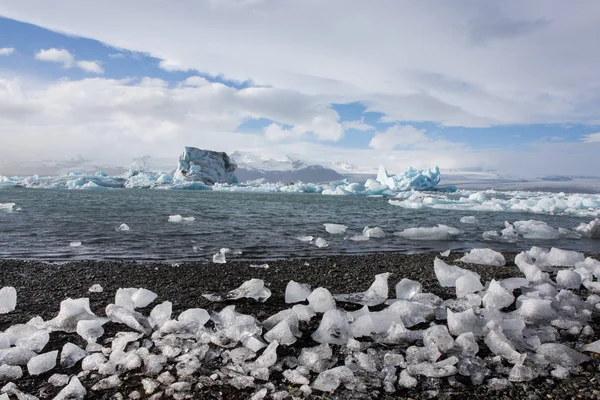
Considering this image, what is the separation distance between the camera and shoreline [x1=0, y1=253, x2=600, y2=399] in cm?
259

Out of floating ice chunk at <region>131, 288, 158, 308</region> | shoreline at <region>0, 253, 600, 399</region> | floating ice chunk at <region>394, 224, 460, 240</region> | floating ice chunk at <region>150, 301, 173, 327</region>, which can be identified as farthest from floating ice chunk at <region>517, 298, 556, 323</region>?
floating ice chunk at <region>394, 224, 460, 240</region>

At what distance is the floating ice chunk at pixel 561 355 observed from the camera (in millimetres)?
2945

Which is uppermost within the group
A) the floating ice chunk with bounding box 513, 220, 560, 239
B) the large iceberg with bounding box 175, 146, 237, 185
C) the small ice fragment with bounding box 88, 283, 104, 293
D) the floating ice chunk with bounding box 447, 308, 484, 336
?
the large iceberg with bounding box 175, 146, 237, 185

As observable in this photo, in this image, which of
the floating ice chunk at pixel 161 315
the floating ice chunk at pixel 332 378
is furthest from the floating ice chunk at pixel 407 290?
the floating ice chunk at pixel 161 315

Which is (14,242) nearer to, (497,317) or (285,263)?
(285,263)

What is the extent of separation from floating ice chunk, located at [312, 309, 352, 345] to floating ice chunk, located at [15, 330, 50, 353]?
2.10 meters

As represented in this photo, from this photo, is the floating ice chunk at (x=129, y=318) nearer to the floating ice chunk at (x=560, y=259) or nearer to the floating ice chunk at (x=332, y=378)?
the floating ice chunk at (x=332, y=378)

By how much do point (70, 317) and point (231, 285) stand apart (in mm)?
2072

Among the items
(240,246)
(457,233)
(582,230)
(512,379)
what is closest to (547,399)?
(512,379)

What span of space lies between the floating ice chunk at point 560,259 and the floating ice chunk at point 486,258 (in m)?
0.56

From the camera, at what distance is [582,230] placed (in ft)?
43.5

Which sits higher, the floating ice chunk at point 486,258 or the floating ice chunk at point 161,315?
the floating ice chunk at point 161,315

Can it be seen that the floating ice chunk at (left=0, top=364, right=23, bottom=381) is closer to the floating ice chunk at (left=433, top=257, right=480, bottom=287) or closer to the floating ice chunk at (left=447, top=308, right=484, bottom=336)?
the floating ice chunk at (left=447, top=308, right=484, bottom=336)

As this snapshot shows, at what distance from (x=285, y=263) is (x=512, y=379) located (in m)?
4.69
